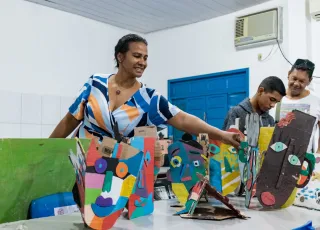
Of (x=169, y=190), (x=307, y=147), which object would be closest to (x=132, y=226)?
(x=169, y=190)

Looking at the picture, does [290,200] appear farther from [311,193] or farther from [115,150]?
[115,150]

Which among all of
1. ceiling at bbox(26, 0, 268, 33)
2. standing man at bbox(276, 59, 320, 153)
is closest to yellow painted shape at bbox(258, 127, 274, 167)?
standing man at bbox(276, 59, 320, 153)

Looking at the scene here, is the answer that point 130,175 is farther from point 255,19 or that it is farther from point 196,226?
point 255,19

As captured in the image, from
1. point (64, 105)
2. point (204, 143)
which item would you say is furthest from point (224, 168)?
point (64, 105)

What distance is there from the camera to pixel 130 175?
33.4 inches

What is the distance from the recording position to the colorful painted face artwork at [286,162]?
108 centimetres

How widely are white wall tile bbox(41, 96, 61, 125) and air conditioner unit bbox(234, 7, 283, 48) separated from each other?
72.6 inches

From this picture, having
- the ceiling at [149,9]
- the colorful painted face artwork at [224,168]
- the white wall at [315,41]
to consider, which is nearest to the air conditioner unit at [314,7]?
the white wall at [315,41]

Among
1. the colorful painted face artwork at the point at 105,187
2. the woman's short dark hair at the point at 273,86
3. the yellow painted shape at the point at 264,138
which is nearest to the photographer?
the colorful painted face artwork at the point at 105,187

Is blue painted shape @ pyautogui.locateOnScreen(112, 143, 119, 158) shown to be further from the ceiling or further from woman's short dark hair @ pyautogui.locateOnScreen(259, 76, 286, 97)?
the ceiling

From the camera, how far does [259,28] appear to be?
11.6 feet

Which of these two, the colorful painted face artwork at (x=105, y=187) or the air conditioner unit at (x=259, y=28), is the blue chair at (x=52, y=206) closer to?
the colorful painted face artwork at (x=105, y=187)

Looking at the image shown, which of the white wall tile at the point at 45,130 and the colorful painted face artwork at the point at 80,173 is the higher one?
the white wall tile at the point at 45,130

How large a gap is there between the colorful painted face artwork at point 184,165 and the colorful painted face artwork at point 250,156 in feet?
0.42
